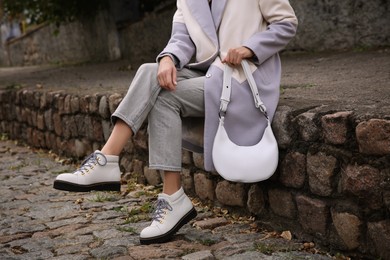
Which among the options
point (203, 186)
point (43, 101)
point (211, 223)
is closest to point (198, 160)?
point (203, 186)

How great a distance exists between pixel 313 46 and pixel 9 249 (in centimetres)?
470

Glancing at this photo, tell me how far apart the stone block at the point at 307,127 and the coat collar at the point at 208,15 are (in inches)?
23.5

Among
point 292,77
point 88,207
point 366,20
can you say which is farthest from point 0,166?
point 366,20

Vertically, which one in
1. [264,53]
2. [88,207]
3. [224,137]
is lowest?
[88,207]

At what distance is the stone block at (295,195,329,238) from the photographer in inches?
116

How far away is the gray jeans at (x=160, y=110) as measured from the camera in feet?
10.3

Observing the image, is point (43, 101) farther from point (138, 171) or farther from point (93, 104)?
point (138, 171)

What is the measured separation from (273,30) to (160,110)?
657 millimetres

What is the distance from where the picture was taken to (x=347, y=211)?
9.17 feet

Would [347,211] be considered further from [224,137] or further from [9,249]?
[9,249]

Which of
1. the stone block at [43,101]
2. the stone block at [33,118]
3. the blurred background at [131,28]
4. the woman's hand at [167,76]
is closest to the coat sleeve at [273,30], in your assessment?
the woman's hand at [167,76]

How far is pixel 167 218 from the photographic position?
3213 mm

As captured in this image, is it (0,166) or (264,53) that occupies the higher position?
(264,53)

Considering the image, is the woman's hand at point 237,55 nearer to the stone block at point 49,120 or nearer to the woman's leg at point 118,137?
the woman's leg at point 118,137
